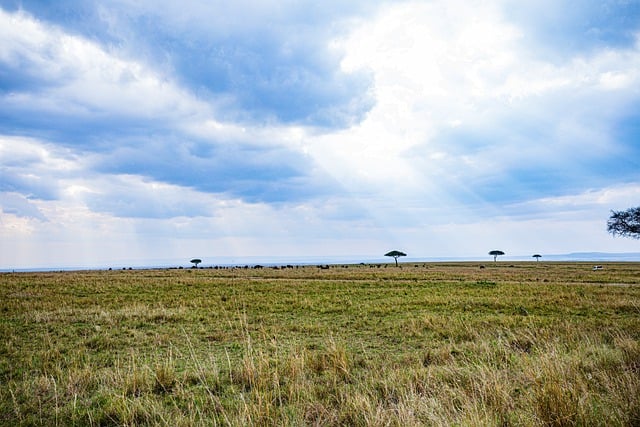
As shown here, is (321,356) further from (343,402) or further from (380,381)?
(343,402)

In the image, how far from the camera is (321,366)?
865 cm

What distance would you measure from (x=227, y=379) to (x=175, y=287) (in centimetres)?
2908

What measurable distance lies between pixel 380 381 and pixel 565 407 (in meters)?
3.20

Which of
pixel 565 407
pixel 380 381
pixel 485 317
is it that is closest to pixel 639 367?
pixel 565 407

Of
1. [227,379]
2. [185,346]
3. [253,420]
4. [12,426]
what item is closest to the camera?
[253,420]

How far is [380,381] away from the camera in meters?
7.07

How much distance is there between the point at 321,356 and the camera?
9.23m

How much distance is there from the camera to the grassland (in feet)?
17.7

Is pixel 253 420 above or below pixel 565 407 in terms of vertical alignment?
below

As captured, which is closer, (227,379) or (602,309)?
(227,379)

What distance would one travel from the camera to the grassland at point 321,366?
5402 millimetres

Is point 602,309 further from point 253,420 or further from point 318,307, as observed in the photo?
point 253,420

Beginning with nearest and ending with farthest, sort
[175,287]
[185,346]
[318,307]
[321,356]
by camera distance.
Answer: [321,356]
[185,346]
[318,307]
[175,287]

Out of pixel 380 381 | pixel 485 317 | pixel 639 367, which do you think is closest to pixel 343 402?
pixel 380 381
